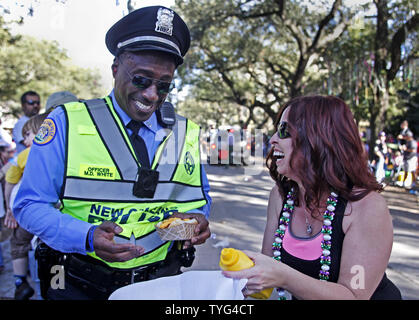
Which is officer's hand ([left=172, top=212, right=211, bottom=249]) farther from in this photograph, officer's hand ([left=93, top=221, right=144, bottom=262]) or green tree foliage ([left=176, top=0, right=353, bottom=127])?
green tree foliage ([left=176, top=0, right=353, bottom=127])

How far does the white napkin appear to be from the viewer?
4.03ft

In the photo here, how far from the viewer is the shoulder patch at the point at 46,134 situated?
5.30 ft

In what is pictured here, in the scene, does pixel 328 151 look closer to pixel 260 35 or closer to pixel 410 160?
pixel 410 160

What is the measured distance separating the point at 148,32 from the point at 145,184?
72 cm

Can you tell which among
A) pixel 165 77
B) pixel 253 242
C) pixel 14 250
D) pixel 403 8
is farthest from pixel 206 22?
pixel 165 77

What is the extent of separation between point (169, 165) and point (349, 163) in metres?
0.84

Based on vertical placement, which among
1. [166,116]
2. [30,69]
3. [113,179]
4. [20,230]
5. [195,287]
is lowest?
[20,230]

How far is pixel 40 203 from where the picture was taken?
158 centimetres

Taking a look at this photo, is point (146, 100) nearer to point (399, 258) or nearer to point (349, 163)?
point (349, 163)

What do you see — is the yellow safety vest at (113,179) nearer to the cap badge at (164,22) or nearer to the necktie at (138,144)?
the necktie at (138,144)

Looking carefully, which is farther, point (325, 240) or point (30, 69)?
point (30, 69)

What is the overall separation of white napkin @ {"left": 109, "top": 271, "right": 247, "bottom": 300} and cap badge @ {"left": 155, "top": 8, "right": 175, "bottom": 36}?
115 centimetres

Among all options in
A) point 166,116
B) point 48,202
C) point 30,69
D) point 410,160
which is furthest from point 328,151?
point 30,69

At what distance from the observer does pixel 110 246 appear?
1489mm
